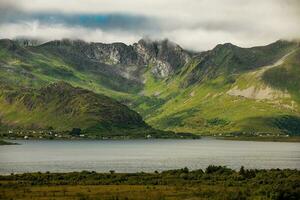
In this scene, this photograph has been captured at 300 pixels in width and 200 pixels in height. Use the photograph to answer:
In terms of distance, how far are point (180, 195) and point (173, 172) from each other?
49.1 metres

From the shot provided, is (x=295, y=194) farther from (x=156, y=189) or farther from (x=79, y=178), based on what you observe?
(x=79, y=178)

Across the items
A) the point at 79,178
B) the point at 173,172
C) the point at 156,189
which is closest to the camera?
the point at 156,189

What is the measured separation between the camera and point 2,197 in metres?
135

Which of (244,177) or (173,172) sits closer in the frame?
(244,177)

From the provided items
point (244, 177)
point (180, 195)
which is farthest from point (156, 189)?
point (244, 177)

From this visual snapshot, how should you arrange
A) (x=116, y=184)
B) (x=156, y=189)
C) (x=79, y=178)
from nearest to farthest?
(x=156, y=189) → (x=116, y=184) → (x=79, y=178)

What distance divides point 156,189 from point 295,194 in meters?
35.0

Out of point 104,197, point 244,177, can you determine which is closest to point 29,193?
point 104,197

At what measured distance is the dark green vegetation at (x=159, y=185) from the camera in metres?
138

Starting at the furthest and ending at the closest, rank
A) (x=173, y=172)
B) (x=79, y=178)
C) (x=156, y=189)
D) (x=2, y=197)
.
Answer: (x=173, y=172), (x=79, y=178), (x=156, y=189), (x=2, y=197)

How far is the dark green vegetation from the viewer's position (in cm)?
13850

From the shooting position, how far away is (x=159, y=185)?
536ft

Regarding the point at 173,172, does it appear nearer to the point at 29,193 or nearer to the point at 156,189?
the point at 156,189

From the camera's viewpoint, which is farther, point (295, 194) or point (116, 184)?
point (116, 184)
